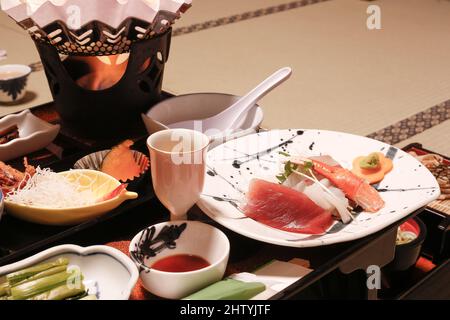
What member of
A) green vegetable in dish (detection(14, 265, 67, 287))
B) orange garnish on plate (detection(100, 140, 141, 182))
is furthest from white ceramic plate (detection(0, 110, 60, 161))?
green vegetable in dish (detection(14, 265, 67, 287))

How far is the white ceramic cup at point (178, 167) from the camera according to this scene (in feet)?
3.28

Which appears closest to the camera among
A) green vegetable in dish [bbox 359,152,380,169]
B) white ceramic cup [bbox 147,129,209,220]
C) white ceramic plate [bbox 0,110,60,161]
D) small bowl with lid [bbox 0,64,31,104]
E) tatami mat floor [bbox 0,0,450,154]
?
white ceramic cup [bbox 147,129,209,220]

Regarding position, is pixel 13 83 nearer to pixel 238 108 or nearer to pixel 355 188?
pixel 238 108

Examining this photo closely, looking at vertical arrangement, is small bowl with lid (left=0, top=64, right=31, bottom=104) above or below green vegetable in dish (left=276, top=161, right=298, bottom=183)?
below

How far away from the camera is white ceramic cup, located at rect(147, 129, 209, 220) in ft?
3.28

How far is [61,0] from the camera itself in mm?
1275

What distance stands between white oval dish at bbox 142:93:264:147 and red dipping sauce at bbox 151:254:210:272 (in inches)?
17.5

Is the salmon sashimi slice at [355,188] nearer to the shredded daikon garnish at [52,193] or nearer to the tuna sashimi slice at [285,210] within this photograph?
the tuna sashimi slice at [285,210]

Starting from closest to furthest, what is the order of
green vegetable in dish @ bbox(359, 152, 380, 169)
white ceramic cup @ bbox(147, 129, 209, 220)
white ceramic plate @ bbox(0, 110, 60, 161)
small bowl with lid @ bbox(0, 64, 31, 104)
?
white ceramic cup @ bbox(147, 129, 209, 220) → green vegetable in dish @ bbox(359, 152, 380, 169) → white ceramic plate @ bbox(0, 110, 60, 161) → small bowl with lid @ bbox(0, 64, 31, 104)

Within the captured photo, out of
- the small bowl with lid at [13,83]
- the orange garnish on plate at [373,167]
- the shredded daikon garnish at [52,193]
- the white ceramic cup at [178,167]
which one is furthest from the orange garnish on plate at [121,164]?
the small bowl with lid at [13,83]

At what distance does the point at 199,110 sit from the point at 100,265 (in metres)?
0.68

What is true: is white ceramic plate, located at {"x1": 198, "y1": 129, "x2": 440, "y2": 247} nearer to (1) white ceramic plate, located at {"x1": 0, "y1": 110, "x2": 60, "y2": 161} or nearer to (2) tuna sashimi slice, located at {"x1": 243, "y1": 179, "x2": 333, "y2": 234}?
(2) tuna sashimi slice, located at {"x1": 243, "y1": 179, "x2": 333, "y2": 234}
